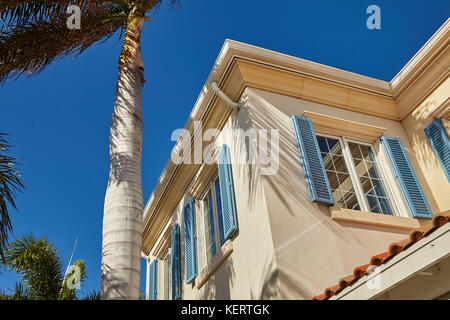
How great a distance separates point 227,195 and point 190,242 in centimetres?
191

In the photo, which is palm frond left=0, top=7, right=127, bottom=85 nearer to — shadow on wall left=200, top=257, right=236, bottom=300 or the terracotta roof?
shadow on wall left=200, top=257, right=236, bottom=300

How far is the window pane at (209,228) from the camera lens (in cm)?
837

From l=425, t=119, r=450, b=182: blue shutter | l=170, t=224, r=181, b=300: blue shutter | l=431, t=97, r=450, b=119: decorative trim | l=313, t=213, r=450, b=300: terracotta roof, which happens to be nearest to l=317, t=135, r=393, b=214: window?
l=425, t=119, r=450, b=182: blue shutter

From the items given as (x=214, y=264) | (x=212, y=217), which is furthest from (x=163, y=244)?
(x=214, y=264)

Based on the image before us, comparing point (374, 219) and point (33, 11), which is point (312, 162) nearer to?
point (374, 219)

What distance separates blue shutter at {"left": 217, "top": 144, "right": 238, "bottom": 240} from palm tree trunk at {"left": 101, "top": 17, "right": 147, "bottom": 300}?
6.21 feet

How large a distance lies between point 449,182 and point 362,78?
2.65 m

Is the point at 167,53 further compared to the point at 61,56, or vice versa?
the point at 167,53

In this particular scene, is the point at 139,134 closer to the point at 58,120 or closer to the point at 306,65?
the point at 306,65

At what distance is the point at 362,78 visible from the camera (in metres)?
8.66

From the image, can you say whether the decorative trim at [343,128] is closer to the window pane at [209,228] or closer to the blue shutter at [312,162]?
the blue shutter at [312,162]

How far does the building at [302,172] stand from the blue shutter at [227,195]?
21mm

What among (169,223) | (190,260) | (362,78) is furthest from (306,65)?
(169,223)

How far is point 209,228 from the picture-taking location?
8672 mm
